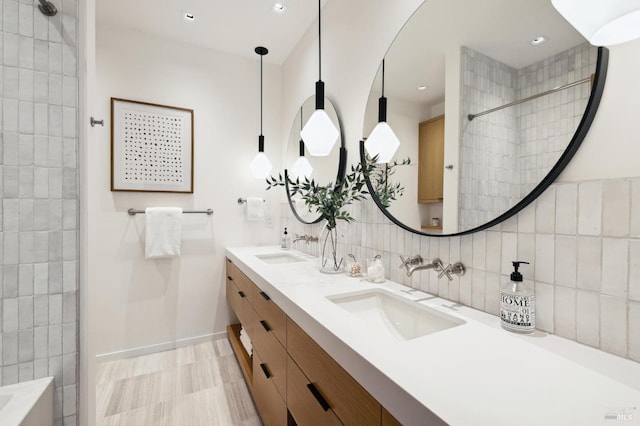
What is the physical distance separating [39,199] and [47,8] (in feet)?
2.18

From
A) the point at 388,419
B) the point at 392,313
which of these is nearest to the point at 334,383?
the point at 388,419

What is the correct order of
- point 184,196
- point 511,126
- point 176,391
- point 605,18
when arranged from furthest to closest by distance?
point 184,196 → point 176,391 → point 511,126 → point 605,18

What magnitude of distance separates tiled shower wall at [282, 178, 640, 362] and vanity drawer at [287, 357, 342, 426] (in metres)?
0.61

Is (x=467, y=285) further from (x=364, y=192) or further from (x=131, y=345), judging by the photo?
(x=131, y=345)

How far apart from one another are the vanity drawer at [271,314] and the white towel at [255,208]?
1088 millimetres

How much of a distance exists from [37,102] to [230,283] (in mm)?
1735

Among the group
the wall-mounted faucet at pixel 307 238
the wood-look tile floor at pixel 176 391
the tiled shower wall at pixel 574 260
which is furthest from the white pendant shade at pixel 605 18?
the wood-look tile floor at pixel 176 391

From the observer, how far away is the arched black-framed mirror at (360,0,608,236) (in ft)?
2.54

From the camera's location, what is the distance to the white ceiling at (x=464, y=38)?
821mm

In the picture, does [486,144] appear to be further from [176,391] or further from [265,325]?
[176,391]

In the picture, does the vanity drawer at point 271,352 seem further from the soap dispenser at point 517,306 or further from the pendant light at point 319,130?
the pendant light at point 319,130

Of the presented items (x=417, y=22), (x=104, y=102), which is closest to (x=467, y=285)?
(x=417, y=22)

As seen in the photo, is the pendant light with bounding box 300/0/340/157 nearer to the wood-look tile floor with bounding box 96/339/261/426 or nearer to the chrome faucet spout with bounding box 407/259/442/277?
the chrome faucet spout with bounding box 407/259/442/277

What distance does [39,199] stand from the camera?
3.28ft
